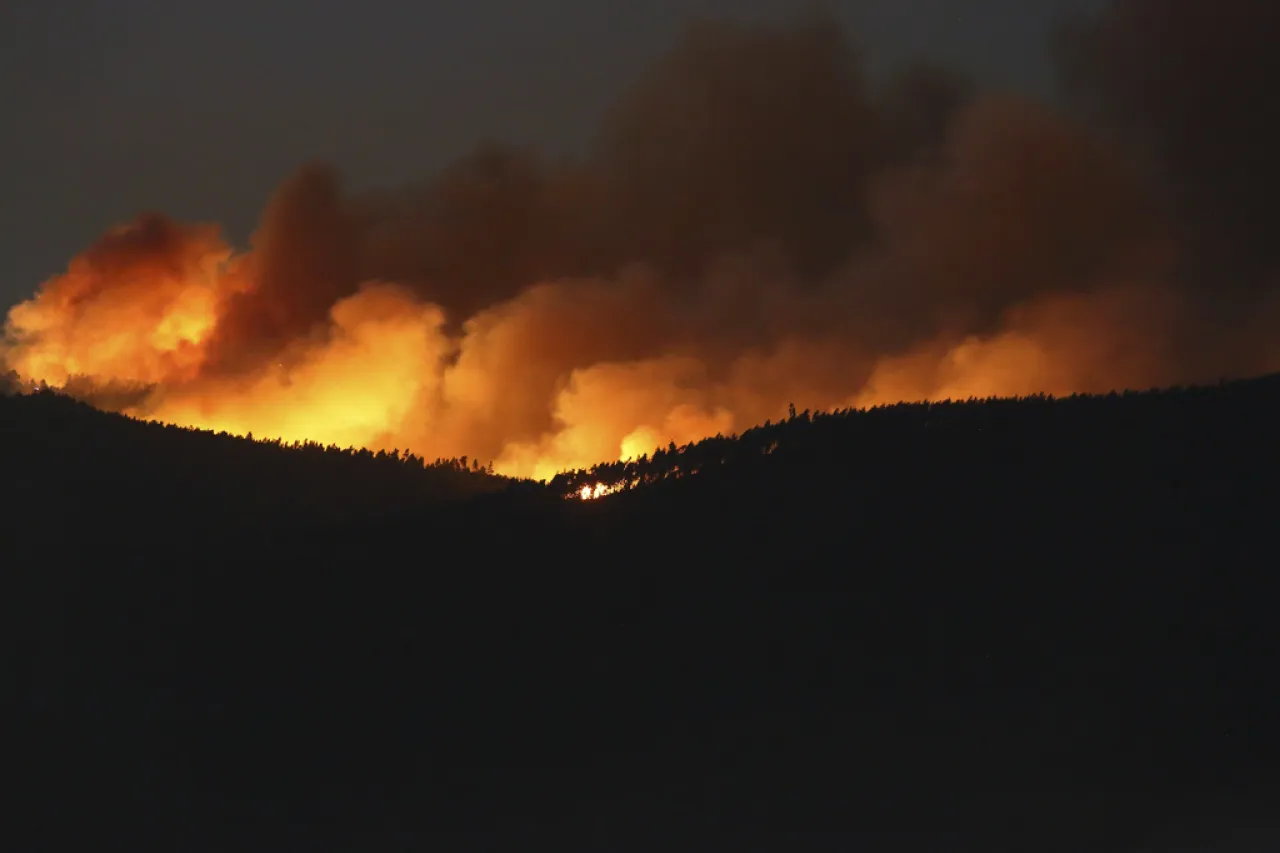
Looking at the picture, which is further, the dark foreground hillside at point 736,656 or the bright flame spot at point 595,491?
the bright flame spot at point 595,491

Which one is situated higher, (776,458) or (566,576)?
(776,458)

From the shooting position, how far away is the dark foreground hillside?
43.6 metres

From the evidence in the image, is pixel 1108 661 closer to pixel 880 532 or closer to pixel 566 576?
pixel 880 532

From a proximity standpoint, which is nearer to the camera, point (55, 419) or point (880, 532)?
point (880, 532)

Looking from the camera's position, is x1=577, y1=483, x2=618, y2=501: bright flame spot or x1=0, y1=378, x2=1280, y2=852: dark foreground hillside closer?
x1=0, y1=378, x2=1280, y2=852: dark foreground hillside

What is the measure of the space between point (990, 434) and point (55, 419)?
166 ft

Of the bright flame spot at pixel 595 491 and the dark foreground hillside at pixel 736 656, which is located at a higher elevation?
the bright flame spot at pixel 595 491

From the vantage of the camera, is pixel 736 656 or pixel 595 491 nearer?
pixel 736 656

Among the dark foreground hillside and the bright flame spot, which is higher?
the bright flame spot

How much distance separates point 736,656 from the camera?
5259cm

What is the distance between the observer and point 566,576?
197 ft

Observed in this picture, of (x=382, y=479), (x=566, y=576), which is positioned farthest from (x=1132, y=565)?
(x=382, y=479)

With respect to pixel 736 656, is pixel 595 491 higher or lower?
higher

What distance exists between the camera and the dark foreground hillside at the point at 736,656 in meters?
43.6
